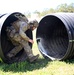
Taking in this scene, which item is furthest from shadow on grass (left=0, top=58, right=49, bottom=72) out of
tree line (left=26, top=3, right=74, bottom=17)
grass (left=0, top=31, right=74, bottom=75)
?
tree line (left=26, top=3, right=74, bottom=17)

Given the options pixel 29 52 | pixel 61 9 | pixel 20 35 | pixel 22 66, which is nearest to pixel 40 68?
pixel 22 66

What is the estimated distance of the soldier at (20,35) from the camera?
6.34 metres

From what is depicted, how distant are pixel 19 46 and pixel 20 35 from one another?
2.01 ft

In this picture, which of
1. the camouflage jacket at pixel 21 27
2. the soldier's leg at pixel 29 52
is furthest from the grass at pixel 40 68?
the camouflage jacket at pixel 21 27

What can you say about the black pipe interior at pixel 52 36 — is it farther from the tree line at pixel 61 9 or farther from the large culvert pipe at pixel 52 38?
the tree line at pixel 61 9

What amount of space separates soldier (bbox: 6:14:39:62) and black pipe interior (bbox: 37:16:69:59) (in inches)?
31.2

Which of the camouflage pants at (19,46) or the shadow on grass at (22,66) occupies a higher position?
the camouflage pants at (19,46)

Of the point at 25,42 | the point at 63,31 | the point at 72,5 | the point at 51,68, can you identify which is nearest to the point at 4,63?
the point at 25,42

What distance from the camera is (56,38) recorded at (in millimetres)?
7727

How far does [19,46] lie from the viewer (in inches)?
270

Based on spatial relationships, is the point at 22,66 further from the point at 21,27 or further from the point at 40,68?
the point at 21,27

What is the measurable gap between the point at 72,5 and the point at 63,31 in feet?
53.2

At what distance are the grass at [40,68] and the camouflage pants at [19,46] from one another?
30 centimetres

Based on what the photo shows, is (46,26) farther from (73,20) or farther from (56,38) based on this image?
(73,20)
